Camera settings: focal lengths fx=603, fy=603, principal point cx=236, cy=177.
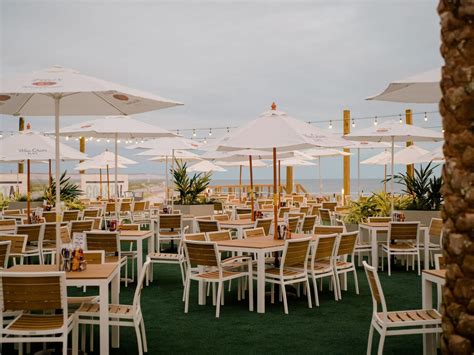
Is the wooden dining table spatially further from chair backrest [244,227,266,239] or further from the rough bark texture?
chair backrest [244,227,266,239]

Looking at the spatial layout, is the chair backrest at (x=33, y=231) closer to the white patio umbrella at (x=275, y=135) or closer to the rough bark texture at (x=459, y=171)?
the white patio umbrella at (x=275, y=135)

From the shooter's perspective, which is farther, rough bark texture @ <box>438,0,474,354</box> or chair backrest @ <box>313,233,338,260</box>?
chair backrest @ <box>313,233,338,260</box>

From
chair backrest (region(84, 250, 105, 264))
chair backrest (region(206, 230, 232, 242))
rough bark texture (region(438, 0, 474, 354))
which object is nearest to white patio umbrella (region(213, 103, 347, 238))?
chair backrest (region(206, 230, 232, 242))

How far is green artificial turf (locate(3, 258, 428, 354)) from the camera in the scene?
5497 mm

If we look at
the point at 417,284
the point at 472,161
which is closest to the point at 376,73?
the point at 417,284

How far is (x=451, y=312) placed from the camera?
3.00 m

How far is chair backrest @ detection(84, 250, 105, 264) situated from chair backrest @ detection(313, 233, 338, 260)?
2518 millimetres

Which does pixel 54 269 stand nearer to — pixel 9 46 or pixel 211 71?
pixel 9 46

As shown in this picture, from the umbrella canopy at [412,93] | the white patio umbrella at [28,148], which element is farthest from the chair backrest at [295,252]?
the white patio umbrella at [28,148]

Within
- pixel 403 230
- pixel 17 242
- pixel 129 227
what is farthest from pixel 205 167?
pixel 17 242

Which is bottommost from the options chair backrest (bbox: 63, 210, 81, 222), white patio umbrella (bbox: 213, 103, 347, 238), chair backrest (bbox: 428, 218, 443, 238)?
chair backrest (bbox: 428, 218, 443, 238)

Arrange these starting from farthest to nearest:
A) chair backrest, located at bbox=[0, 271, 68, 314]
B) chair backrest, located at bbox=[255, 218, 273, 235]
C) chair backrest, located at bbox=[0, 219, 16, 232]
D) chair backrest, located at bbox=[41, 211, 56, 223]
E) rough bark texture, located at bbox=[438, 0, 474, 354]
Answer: chair backrest, located at bbox=[41, 211, 56, 223] → chair backrest, located at bbox=[255, 218, 273, 235] → chair backrest, located at bbox=[0, 219, 16, 232] → chair backrest, located at bbox=[0, 271, 68, 314] → rough bark texture, located at bbox=[438, 0, 474, 354]

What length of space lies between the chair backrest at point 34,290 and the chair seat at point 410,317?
8.14ft

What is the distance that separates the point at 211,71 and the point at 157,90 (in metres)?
3.32
